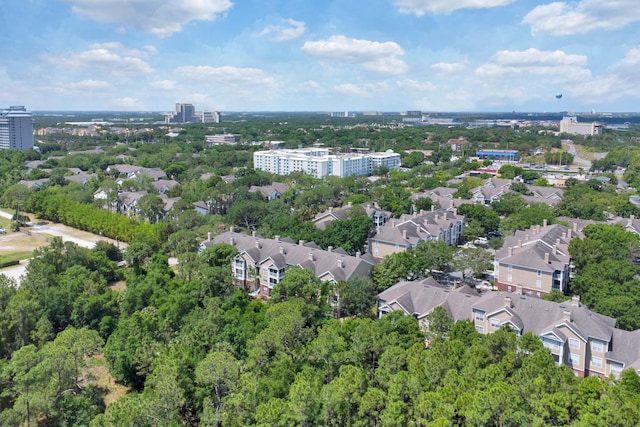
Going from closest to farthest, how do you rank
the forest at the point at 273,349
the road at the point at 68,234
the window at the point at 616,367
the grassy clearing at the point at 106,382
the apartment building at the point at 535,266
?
the forest at the point at 273,349 → the window at the point at 616,367 → the grassy clearing at the point at 106,382 → the apartment building at the point at 535,266 → the road at the point at 68,234

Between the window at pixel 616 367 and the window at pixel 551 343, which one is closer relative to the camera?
the window at pixel 616 367

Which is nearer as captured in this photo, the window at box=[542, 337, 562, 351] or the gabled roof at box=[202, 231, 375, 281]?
the window at box=[542, 337, 562, 351]

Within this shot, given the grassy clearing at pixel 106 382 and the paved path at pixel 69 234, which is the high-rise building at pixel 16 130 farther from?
the grassy clearing at pixel 106 382

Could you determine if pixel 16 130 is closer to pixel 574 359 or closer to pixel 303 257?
pixel 303 257

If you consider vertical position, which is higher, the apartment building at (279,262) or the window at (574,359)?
the apartment building at (279,262)

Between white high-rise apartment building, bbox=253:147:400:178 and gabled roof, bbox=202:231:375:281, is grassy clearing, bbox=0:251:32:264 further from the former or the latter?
white high-rise apartment building, bbox=253:147:400:178

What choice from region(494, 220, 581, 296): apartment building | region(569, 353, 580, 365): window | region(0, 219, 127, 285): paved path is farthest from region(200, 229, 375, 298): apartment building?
region(0, 219, 127, 285): paved path

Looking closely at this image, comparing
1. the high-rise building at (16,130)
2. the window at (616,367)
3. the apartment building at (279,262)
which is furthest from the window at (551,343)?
the high-rise building at (16,130)

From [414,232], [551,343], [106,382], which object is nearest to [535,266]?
[551,343]
